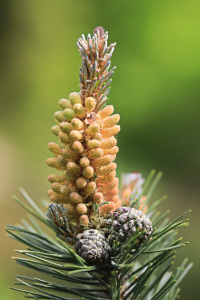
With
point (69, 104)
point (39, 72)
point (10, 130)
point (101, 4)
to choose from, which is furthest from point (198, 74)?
point (69, 104)

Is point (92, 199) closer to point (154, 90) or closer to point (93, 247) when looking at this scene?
point (93, 247)

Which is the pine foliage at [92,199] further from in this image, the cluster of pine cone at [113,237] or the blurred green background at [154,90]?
the blurred green background at [154,90]

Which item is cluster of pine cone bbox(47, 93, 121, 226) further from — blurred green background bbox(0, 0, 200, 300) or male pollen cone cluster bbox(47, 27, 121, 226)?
blurred green background bbox(0, 0, 200, 300)

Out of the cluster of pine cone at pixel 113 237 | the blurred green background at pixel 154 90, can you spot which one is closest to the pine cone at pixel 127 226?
the cluster of pine cone at pixel 113 237

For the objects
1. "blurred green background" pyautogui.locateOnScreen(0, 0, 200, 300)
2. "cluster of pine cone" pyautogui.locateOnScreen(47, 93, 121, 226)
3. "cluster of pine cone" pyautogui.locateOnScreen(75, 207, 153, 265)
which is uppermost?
"blurred green background" pyautogui.locateOnScreen(0, 0, 200, 300)

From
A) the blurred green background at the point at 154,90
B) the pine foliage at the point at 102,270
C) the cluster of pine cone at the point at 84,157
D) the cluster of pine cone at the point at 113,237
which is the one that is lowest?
the pine foliage at the point at 102,270

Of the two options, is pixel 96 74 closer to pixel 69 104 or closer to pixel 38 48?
pixel 69 104

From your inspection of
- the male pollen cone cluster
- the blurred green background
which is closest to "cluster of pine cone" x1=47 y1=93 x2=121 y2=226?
the male pollen cone cluster
